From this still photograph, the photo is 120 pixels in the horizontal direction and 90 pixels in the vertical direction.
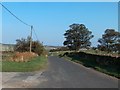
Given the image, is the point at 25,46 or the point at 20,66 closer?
the point at 20,66

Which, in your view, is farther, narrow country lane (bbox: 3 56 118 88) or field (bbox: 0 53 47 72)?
field (bbox: 0 53 47 72)

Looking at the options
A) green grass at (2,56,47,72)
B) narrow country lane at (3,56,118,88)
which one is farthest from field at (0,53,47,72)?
narrow country lane at (3,56,118,88)

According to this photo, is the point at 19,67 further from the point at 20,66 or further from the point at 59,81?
the point at 59,81

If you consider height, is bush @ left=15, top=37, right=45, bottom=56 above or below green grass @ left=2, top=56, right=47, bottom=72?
above

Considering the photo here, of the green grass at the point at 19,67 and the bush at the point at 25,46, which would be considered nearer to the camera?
the green grass at the point at 19,67

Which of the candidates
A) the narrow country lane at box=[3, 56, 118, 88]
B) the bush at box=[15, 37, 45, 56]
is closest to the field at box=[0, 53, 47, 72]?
the narrow country lane at box=[3, 56, 118, 88]

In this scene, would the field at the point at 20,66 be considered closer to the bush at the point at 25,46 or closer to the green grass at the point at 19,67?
the green grass at the point at 19,67

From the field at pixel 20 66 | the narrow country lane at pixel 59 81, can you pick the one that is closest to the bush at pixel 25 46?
the field at pixel 20 66

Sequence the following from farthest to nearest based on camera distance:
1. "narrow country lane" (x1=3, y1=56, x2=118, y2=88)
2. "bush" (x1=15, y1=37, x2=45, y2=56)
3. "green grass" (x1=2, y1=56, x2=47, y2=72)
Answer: "bush" (x1=15, y1=37, x2=45, y2=56) → "green grass" (x1=2, y1=56, x2=47, y2=72) → "narrow country lane" (x1=3, y1=56, x2=118, y2=88)

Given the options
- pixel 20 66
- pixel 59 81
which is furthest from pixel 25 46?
pixel 59 81

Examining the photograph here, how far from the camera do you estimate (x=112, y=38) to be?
124875 millimetres

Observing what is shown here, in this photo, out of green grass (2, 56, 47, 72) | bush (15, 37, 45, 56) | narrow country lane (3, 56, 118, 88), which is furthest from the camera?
bush (15, 37, 45, 56)

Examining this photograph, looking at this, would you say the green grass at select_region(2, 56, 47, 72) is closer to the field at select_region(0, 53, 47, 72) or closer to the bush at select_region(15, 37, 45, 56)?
the field at select_region(0, 53, 47, 72)

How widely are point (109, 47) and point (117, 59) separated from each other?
298ft
